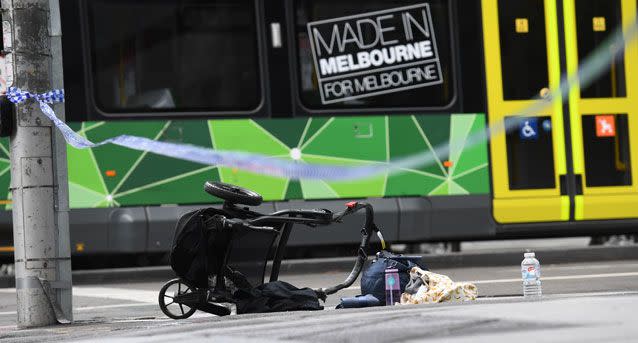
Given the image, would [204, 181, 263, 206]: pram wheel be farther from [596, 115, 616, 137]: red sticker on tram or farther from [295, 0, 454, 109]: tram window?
[596, 115, 616, 137]: red sticker on tram

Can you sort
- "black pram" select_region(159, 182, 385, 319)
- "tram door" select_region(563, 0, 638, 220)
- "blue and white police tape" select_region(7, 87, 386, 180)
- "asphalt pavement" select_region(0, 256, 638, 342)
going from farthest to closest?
"tram door" select_region(563, 0, 638, 220), "blue and white police tape" select_region(7, 87, 386, 180), "black pram" select_region(159, 182, 385, 319), "asphalt pavement" select_region(0, 256, 638, 342)

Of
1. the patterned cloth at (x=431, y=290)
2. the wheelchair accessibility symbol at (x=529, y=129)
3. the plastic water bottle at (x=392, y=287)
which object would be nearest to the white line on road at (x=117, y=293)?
the plastic water bottle at (x=392, y=287)

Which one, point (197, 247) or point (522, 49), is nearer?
point (197, 247)

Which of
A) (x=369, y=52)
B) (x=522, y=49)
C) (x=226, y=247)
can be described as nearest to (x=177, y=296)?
(x=226, y=247)

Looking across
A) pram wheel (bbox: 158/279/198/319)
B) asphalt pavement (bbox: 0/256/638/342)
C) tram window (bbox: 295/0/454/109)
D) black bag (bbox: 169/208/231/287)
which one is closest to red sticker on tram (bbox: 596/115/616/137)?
tram window (bbox: 295/0/454/109)

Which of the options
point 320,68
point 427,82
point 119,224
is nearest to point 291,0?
point 320,68

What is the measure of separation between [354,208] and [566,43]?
6.10 m

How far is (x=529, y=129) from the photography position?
14289 mm

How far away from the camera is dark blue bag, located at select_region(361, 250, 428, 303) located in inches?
349

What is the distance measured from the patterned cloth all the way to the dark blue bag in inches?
2.9

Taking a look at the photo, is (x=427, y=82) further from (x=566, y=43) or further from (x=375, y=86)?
(x=566, y=43)

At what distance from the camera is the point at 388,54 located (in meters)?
14.0

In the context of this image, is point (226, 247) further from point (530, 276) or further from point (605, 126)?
point (605, 126)

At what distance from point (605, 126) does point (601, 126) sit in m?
0.04
